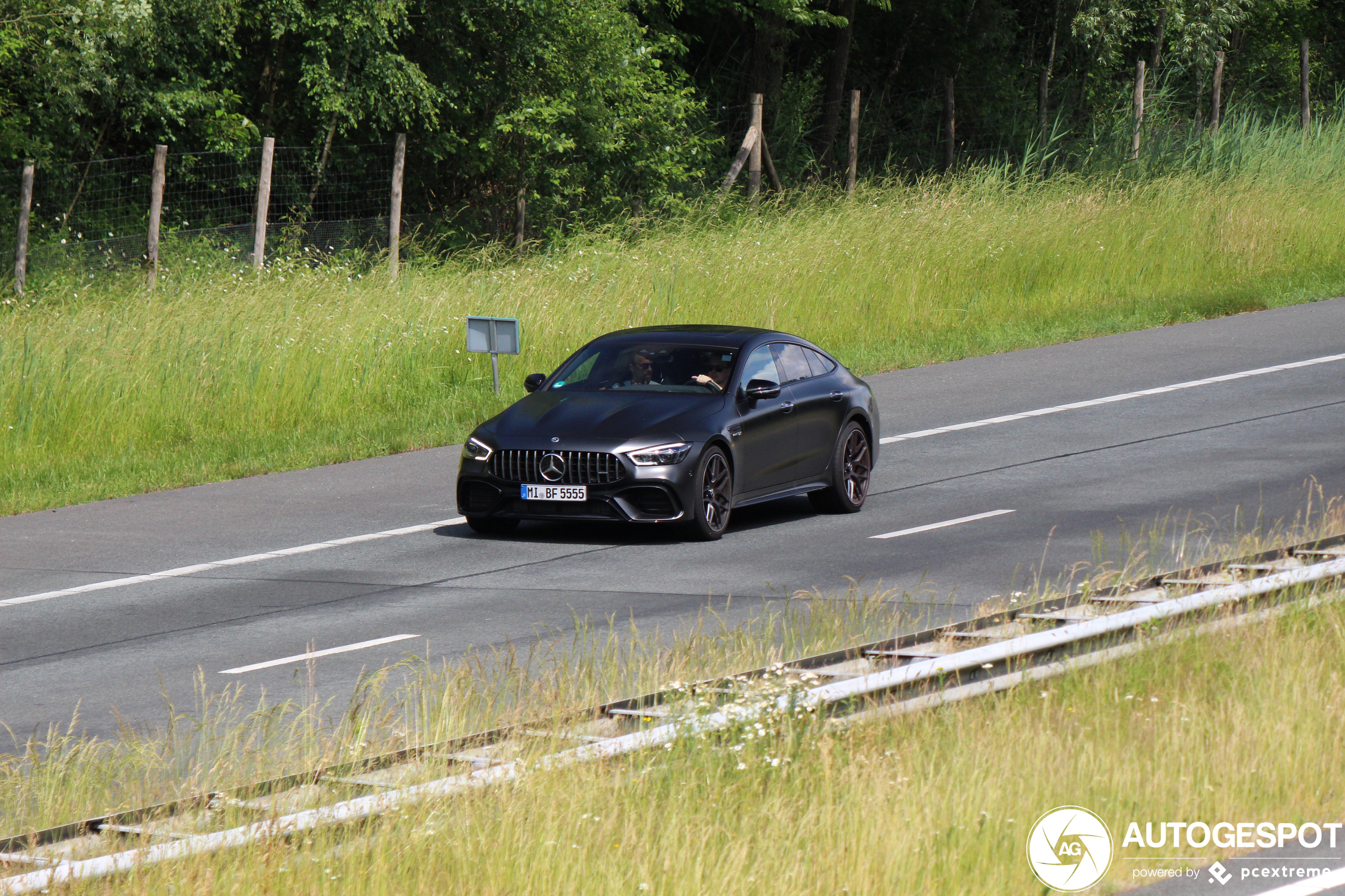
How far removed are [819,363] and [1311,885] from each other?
10077 mm

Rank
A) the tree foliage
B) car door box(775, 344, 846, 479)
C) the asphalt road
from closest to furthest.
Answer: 1. the asphalt road
2. car door box(775, 344, 846, 479)
3. the tree foliage

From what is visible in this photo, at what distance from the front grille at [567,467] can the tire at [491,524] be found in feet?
1.55

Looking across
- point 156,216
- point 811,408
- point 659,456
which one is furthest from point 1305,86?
point 659,456

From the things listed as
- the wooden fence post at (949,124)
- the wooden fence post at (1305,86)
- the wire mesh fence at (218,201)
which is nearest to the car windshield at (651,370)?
the wire mesh fence at (218,201)

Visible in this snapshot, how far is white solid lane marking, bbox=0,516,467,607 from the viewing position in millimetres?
12438

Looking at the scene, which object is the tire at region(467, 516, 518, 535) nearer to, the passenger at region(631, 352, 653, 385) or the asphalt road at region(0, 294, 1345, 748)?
the asphalt road at region(0, 294, 1345, 748)

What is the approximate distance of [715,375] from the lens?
14734 mm

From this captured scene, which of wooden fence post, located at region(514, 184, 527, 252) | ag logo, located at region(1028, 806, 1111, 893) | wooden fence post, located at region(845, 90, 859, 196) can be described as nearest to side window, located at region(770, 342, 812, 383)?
ag logo, located at region(1028, 806, 1111, 893)

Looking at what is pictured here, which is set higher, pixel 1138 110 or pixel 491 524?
pixel 1138 110

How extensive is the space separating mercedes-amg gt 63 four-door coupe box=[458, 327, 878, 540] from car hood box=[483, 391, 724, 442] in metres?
0.01

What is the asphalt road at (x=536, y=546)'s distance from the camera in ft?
34.7

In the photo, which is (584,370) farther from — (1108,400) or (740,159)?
(740,159)

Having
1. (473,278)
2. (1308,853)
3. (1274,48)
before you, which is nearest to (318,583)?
(1308,853)

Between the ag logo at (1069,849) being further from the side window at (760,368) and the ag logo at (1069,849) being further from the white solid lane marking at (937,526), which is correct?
the side window at (760,368)
